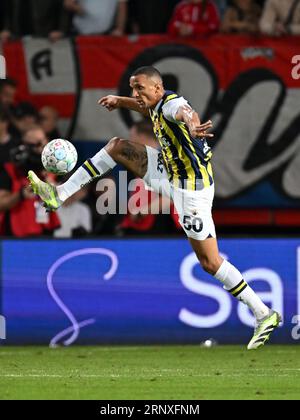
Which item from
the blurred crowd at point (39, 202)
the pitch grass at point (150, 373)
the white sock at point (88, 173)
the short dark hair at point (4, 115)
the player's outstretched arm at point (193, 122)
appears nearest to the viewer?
the pitch grass at point (150, 373)

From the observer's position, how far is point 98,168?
36.3 ft

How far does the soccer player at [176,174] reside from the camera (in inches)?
421

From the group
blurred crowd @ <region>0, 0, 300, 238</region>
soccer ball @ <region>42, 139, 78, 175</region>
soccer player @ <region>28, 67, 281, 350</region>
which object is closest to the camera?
soccer player @ <region>28, 67, 281, 350</region>

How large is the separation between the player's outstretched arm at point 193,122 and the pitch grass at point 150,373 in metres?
2.04

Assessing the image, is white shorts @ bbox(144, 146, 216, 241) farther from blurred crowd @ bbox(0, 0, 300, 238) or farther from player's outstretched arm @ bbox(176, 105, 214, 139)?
blurred crowd @ bbox(0, 0, 300, 238)

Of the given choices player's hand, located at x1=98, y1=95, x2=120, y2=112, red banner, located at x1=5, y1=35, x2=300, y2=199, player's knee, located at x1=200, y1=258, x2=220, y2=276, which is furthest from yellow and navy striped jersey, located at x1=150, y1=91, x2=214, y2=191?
red banner, located at x1=5, y1=35, x2=300, y2=199

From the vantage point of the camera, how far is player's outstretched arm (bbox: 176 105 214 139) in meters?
9.45

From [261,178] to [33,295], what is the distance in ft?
10.8

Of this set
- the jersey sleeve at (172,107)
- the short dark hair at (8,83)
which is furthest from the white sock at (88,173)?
the short dark hair at (8,83)

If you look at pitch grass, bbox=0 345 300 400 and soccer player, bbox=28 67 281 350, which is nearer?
pitch grass, bbox=0 345 300 400

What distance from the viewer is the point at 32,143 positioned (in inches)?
558

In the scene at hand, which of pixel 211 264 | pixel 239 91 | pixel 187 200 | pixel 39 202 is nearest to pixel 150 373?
pixel 211 264

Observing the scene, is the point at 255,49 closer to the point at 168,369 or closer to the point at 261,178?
the point at 261,178

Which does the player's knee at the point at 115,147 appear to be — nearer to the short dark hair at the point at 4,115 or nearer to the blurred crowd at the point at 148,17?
the short dark hair at the point at 4,115
